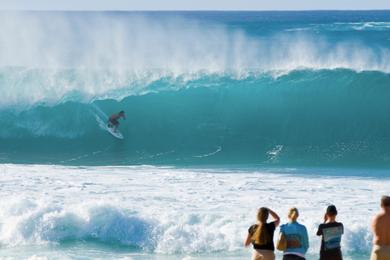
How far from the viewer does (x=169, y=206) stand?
477 inches

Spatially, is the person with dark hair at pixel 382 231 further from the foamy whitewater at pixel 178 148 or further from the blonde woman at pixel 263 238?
the foamy whitewater at pixel 178 148

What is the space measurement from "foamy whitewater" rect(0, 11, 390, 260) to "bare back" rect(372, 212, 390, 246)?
250 centimetres

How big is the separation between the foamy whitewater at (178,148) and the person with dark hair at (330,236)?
7.66 feet

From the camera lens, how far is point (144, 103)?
71.8ft

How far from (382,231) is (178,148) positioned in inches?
470

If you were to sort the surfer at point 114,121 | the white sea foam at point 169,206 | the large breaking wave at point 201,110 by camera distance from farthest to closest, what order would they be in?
the surfer at point 114,121 < the large breaking wave at point 201,110 < the white sea foam at point 169,206

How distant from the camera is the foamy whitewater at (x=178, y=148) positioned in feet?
36.1

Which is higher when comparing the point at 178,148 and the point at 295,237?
the point at 178,148

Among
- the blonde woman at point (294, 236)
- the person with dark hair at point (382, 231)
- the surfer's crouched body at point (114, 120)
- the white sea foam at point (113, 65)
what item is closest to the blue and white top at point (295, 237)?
the blonde woman at point (294, 236)

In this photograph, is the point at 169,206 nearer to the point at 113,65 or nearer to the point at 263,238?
the point at 263,238

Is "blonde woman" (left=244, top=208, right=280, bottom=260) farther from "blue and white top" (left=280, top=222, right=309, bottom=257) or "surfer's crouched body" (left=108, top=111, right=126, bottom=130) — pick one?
"surfer's crouched body" (left=108, top=111, right=126, bottom=130)

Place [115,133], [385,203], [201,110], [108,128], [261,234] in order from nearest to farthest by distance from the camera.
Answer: [385,203], [261,234], [115,133], [108,128], [201,110]

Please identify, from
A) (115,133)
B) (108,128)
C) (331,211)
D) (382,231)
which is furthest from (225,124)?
(382,231)

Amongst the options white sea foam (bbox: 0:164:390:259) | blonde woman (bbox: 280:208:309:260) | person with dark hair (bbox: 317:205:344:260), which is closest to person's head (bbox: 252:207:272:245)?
blonde woman (bbox: 280:208:309:260)
